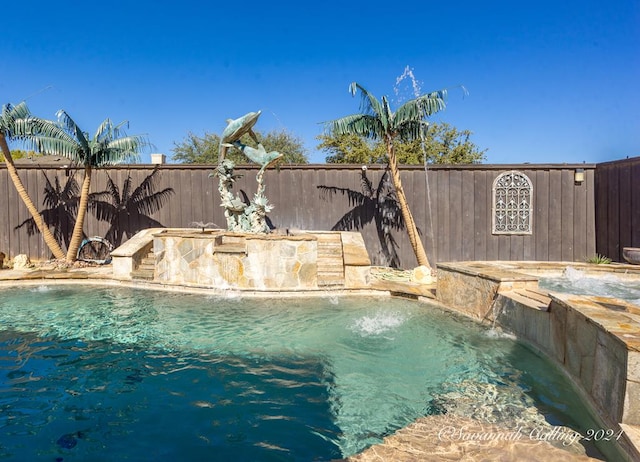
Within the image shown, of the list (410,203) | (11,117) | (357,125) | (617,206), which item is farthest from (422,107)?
(11,117)

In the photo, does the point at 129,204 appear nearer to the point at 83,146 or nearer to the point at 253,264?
the point at 83,146

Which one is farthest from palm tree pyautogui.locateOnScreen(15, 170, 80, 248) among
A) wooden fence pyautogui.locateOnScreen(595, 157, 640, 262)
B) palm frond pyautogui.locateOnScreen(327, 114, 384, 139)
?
wooden fence pyautogui.locateOnScreen(595, 157, 640, 262)

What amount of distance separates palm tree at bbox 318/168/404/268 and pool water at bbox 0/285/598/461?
4.19 metres

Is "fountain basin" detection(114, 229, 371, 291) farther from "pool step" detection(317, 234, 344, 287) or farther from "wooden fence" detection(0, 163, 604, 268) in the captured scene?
"wooden fence" detection(0, 163, 604, 268)

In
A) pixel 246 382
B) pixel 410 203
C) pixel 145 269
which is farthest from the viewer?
pixel 410 203

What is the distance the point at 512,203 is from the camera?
358 inches

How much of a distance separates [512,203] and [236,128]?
6.72 meters

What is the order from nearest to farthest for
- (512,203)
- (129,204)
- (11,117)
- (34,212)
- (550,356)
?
1. (550,356)
2. (11,117)
3. (34,212)
4. (512,203)
5. (129,204)

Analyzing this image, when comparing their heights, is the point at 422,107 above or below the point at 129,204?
above

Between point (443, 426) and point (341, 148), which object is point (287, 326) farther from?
point (341, 148)

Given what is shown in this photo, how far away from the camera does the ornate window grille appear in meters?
9.05

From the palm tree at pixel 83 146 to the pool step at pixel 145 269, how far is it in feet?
7.34

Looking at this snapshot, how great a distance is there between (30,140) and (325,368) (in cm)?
852

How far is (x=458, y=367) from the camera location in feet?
11.4
